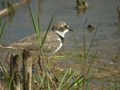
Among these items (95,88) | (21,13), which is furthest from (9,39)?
(95,88)

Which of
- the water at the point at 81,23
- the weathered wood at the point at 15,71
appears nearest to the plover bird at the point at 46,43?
the water at the point at 81,23

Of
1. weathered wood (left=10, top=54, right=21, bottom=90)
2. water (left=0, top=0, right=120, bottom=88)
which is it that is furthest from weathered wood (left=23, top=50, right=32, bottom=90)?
water (left=0, top=0, right=120, bottom=88)

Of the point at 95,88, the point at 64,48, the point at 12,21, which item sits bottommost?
the point at 95,88

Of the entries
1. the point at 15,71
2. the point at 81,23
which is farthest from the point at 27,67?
the point at 81,23

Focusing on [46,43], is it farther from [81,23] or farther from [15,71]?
[15,71]

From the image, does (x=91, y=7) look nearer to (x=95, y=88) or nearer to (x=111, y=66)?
(x=111, y=66)

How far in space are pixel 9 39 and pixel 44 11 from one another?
273 cm

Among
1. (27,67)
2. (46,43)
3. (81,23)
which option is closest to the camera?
(27,67)

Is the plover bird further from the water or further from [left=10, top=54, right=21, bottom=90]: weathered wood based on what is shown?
[left=10, top=54, right=21, bottom=90]: weathered wood

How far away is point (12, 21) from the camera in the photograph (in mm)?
9836

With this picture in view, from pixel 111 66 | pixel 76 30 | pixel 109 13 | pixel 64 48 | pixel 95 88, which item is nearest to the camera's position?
pixel 95 88

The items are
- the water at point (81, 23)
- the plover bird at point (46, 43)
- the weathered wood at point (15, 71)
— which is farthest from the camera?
the water at point (81, 23)

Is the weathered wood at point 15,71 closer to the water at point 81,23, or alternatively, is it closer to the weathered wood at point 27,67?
the weathered wood at point 27,67

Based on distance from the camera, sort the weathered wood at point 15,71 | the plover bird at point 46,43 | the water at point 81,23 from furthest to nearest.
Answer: the water at point 81,23 → the plover bird at point 46,43 → the weathered wood at point 15,71
